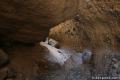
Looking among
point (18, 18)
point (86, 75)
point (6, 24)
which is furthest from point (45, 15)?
point (86, 75)

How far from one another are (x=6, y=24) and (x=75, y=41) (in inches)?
41.6

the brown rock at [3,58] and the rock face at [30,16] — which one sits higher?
the rock face at [30,16]

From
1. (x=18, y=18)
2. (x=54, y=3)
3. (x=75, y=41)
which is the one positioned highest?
(x=54, y=3)

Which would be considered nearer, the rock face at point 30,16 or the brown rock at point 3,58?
the rock face at point 30,16

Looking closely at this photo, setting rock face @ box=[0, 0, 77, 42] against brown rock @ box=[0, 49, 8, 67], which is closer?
rock face @ box=[0, 0, 77, 42]

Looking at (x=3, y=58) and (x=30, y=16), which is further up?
(x=30, y=16)

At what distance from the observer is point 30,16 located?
1991 millimetres

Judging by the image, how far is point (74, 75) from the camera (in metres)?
2.15

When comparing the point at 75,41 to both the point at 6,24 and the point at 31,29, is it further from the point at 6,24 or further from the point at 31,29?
the point at 6,24

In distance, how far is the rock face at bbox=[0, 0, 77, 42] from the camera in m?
1.92

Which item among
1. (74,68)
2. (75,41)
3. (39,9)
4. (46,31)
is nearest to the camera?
(39,9)

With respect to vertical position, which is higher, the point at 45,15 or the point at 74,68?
the point at 45,15

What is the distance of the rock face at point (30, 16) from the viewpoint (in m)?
1.92

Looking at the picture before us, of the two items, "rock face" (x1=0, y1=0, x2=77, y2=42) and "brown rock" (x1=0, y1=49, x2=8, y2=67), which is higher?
"rock face" (x1=0, y1=0, x2=77, y2=42)
